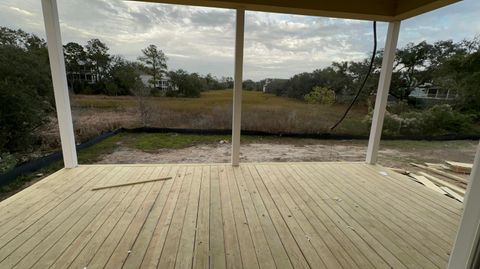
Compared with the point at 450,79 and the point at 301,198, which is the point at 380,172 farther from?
the point at 450,79

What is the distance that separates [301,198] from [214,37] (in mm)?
2518

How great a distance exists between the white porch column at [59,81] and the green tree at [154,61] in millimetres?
923

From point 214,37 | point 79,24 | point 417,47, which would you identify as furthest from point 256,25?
point 417,47

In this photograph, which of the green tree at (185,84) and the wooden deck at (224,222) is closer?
the wooden deck at (224,222)

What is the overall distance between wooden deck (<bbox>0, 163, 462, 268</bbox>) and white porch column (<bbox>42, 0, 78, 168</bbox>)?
299 millimetres

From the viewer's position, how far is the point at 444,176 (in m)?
3.29

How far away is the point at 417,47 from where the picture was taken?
11.9 ft

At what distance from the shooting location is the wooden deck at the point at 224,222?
60.9 inches

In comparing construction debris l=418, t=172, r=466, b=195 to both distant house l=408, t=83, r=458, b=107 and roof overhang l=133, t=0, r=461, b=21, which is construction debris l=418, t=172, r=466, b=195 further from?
roof overhang l=133, t=0, r=461, b=21

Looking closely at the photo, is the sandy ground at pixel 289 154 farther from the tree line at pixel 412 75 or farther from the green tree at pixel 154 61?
the green tree at pixel 154 61

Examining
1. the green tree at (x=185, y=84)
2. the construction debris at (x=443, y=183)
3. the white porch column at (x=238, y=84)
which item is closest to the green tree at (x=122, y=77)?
the green tree at (x=185, y=84)

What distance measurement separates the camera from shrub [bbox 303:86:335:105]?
363 centimetres

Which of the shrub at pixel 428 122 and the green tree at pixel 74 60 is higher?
the green tree at pixel 74 60

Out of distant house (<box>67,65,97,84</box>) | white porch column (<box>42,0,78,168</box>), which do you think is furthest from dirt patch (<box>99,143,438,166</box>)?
distant house (<box>67,65,97,84</box>)
